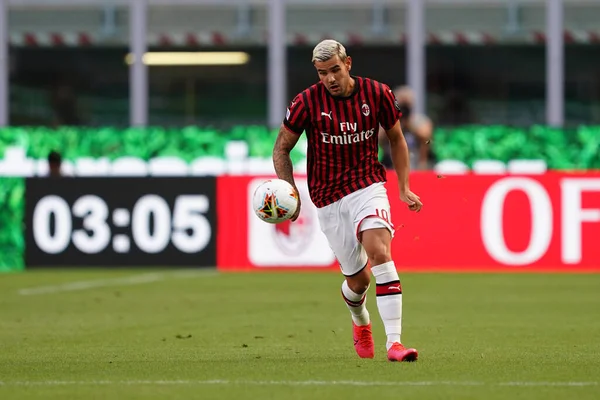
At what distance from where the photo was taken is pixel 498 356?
981 centimetres

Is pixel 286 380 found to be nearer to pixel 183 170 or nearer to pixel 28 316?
pixel 28 316

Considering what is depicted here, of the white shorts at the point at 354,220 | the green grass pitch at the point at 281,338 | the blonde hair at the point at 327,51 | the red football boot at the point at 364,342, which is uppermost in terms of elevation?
the blonde hair at the point at 327,51

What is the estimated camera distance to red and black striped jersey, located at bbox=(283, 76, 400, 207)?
960 cm

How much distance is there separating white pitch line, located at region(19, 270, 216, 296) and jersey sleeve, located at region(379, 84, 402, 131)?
25.5 ft

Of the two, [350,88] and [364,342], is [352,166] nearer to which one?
[350,88]

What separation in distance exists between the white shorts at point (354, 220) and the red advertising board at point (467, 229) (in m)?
9.44

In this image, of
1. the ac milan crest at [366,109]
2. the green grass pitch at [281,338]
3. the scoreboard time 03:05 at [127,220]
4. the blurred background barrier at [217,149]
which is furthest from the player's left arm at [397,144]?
the blurred background barrier at [217,149]

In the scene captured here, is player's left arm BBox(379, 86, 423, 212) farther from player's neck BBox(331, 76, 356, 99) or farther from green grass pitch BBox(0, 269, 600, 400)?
green grass pitch BBox(0, 269, 600, 400)

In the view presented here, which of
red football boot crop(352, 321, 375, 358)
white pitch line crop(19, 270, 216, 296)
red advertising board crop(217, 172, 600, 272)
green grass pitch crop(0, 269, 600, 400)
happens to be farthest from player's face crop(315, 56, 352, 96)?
red advertising board crop(217, 172, 600, 272)

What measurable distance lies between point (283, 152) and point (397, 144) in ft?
2.41

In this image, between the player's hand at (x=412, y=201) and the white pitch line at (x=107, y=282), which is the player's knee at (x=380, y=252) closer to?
the player's hand at (x=412, y=201)

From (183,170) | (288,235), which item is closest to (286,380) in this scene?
(288,235)

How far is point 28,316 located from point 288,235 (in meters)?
6.58

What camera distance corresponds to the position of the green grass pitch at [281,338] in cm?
814
